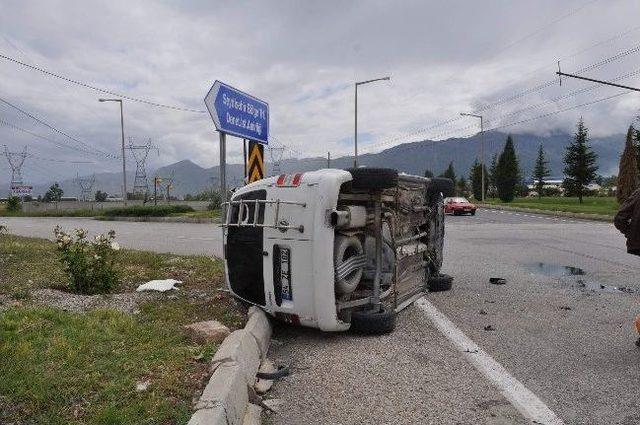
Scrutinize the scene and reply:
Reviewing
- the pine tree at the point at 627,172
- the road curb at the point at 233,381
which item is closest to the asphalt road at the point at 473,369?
the road curb at the point at 233,381

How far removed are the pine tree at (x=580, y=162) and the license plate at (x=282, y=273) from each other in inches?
2910

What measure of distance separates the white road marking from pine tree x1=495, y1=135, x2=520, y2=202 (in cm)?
7194

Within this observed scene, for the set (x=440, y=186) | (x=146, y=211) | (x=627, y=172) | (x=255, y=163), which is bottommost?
(x=146, y=211)

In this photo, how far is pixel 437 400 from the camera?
12.3 ft

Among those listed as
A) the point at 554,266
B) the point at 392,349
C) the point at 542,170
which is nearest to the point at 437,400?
the point at 392,349

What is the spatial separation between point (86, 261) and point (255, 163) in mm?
2908

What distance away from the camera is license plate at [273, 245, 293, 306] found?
17.0ft

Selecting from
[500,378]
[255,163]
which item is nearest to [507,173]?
[255,163]

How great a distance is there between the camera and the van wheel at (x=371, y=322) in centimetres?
531

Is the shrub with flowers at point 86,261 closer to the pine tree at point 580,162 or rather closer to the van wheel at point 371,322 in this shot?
the van wheel at point 371,322

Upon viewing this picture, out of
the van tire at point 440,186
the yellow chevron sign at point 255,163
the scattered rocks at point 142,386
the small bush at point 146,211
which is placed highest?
the yellow chevron sign at point 255,163

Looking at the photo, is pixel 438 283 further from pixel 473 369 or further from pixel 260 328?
pixel 260 328

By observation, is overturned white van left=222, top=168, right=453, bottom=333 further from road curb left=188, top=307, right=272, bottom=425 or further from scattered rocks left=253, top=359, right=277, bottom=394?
scattered rocks left=253, top=359, right=277, bottom=394

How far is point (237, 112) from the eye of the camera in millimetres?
7801
